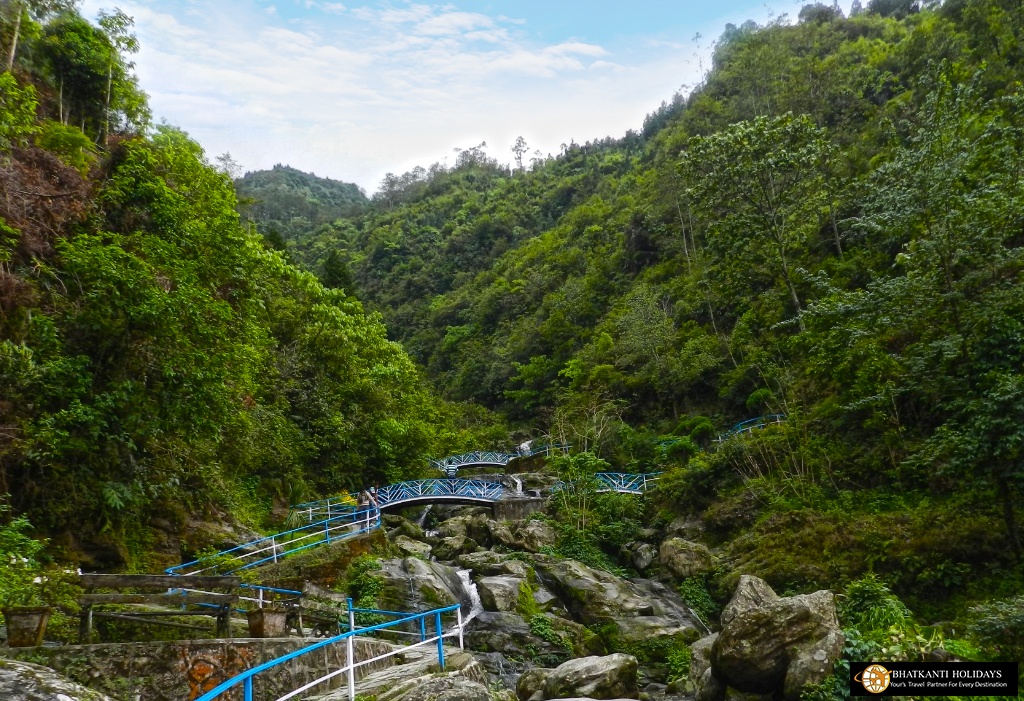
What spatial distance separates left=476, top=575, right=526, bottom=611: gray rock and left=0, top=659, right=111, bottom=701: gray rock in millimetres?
9746

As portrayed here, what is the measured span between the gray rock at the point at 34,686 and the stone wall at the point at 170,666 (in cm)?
101

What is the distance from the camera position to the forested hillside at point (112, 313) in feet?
32.6

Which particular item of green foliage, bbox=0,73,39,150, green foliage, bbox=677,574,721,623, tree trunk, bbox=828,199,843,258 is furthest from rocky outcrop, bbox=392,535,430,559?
tree trunk, bbox=828,199,843,258

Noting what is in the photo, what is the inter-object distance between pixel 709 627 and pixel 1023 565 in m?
6.10

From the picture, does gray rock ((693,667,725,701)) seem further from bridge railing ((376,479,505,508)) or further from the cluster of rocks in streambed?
bridge railing ((376,479,505,508))

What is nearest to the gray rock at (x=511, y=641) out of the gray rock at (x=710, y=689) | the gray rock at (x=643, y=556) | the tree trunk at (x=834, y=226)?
the gray rock at (x=710, y=689)

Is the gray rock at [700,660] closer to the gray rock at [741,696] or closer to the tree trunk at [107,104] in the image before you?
the gray rock at [741,696]

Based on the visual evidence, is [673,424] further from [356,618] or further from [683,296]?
[356,618]

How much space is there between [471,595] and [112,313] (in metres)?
9.06

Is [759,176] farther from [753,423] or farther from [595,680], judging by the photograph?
[595,680]

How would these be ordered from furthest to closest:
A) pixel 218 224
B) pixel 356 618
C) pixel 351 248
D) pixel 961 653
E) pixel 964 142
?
pixel 351 248 → pixel 218 224 → pixel 964 142 → pixel 356 618 → pixel 961 653

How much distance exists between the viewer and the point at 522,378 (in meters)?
41.9

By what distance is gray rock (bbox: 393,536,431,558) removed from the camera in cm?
1568

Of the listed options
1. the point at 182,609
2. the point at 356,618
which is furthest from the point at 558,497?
the point at 182,609
